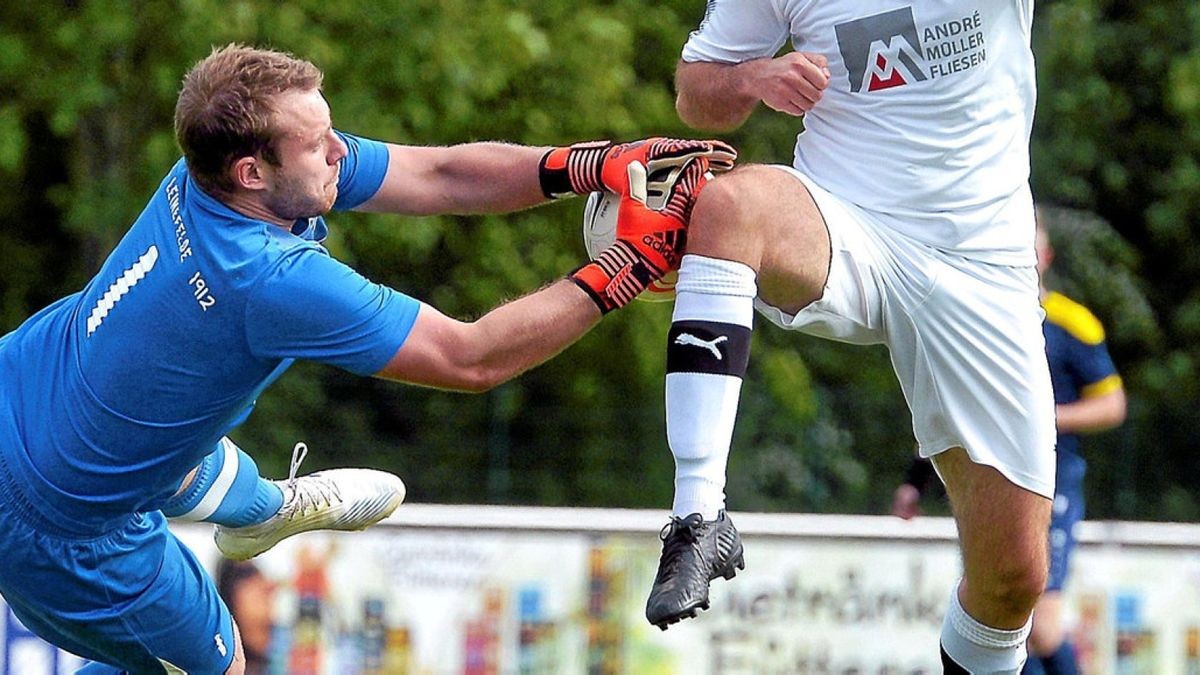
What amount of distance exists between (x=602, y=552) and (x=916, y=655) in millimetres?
1436

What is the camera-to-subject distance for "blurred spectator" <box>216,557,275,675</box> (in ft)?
27.8

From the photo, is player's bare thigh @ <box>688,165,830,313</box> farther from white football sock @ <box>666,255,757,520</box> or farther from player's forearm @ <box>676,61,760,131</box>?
player's forearm @ <box>676,61,760,131</box>

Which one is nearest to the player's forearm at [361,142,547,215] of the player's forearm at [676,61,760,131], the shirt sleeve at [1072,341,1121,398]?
the player's forearm at [676,61,760,131]

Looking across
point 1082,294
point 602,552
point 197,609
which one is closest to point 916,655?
point 602,552

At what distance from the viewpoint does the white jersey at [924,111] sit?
446 centimetres

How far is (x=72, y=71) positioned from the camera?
12.3 m

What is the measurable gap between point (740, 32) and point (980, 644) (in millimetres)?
1671

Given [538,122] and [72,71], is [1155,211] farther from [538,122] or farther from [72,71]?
[72,71]

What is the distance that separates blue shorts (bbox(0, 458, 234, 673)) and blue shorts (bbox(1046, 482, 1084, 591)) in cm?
428

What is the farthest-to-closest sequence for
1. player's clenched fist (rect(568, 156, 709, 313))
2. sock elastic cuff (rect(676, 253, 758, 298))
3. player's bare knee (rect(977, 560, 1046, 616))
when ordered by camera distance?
player's bare knee (rect(977, 560, 1046, 616))
player's clenched fist (rect(568, 156, 709, 313))
sock elastic cuff (rect(676, 253, 758, 298))

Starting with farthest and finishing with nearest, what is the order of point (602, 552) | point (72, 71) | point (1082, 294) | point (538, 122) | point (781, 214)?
point (1082, 294), point (538, 122), point (72, 71), point (602, 552), point (781, 214)

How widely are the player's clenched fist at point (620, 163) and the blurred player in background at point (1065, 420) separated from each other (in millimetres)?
3567

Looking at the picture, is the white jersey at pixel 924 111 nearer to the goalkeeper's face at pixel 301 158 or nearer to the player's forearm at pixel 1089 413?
the goalkeeper's face at pixel 301 158

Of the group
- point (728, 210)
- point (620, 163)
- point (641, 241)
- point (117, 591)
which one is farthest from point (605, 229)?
point (117, 591)
